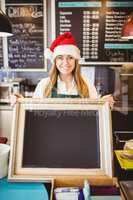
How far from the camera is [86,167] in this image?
0.96 m

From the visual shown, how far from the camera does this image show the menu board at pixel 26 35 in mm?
3330

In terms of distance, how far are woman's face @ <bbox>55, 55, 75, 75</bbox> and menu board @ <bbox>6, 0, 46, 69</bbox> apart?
176 cm

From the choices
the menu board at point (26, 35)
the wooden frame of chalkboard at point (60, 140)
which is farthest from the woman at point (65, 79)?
the menu board at point (26, 35)

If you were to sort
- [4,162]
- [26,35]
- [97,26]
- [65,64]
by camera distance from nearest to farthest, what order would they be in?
[4,162], [65,64], [97,26], [26,35]

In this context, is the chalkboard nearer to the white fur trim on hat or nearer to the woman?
the woman

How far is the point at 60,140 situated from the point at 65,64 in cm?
79

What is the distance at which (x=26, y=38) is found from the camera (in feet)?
11.2

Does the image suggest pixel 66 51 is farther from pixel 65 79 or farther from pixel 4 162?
pixel 4 162

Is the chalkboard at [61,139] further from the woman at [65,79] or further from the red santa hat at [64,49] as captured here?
the red santa hat at [64,49]

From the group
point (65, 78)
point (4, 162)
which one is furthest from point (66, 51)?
point (4, 162)

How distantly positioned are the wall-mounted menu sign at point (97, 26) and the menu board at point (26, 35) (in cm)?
27

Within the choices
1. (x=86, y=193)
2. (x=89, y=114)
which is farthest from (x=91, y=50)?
(x=86, y=193)

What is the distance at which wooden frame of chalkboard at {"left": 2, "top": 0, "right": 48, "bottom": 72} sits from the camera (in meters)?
3.33

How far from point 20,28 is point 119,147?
251 cm
